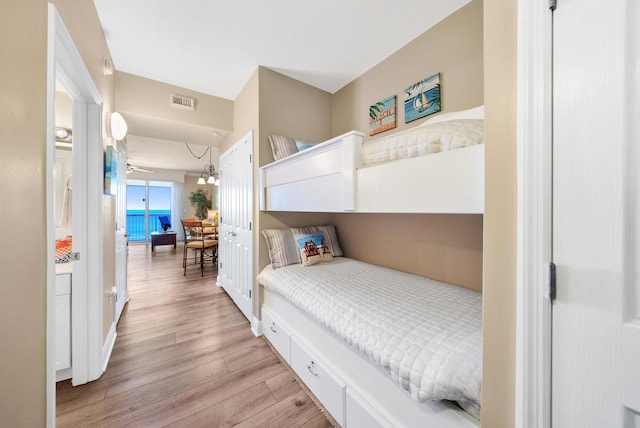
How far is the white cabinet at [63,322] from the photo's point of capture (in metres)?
Result: 1.56

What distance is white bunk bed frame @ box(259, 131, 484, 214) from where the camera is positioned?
83 centimetres

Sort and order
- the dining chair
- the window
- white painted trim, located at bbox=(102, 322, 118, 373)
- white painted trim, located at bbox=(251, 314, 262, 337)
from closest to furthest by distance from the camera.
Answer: white painted trim, located at bbox=(102, 322, 118, 373), white painted trim, located at bbox=(251, 314, 262, 337), the dining chair, the window

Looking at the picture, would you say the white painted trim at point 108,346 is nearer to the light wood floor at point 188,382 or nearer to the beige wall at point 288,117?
the light wood floor at point 188,382

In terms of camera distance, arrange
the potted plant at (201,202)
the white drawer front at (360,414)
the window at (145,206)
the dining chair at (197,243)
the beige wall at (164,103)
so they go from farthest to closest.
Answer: the window at (145,206), the potted plant at (201,202), the dining chair at (197,243), the beige wall at (164,103), the white drawer front at (360,414)

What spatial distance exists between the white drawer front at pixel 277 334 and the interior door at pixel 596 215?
158cm

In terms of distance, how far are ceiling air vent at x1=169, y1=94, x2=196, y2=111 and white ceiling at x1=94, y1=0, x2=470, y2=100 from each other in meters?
0.17

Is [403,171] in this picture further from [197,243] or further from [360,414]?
[197,243]

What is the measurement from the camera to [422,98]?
6.24 ft

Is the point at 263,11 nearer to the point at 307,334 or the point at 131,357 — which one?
the point at 307,334

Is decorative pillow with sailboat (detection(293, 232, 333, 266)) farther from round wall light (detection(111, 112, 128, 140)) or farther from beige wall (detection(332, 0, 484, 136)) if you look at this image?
round wall light (detection(111, 112, 128, 140))

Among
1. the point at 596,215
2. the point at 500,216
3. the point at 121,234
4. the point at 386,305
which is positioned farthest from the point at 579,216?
the point at 121,234

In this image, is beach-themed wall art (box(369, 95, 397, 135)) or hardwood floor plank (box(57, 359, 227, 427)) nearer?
hardwood floor plank (box(57, 359, 227, 427))

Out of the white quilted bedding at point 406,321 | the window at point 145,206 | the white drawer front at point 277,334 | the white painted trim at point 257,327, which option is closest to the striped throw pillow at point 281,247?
the white quilted bedding at point 406,321

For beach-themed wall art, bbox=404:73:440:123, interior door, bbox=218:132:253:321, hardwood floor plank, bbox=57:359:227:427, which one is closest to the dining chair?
interior door, bbox=218:132:253:321
